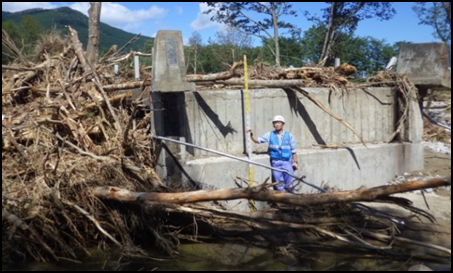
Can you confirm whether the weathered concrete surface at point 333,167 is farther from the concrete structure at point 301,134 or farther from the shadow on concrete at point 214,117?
the shadow on concrete at point 214,117

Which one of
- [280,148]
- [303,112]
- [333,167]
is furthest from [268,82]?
[333,167]

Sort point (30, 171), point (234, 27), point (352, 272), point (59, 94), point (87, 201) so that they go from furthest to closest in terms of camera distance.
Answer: point (234, 27) < point (59, 94) < point (30, 171) < point (87, 201) < point (352, 272)

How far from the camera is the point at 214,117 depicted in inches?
316

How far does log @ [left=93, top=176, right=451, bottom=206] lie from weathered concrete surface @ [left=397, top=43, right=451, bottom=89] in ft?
15.0

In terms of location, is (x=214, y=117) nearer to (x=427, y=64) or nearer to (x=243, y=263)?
(x=243, y=263)

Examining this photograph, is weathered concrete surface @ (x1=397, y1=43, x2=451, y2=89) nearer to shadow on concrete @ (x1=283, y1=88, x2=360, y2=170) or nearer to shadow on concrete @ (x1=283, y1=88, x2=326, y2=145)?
shadow on concrete @ (x1=283, y1=88, x2=360, y2=170)

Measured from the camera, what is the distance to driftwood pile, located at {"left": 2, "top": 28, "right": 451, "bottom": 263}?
19.4ft

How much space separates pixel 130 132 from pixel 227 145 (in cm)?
162

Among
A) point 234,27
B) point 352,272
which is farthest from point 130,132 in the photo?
point 234,27

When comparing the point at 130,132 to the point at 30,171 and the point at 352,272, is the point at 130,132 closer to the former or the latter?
the point at 30,171

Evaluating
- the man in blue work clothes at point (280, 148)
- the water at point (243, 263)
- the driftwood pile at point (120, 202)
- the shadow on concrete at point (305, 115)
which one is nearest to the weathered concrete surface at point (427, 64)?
the shadow on concrete at point (305, 115)

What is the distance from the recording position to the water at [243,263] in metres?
5.70

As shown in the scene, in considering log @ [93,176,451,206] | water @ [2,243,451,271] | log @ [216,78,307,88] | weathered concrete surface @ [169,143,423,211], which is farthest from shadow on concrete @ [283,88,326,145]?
water @ [2,243,451,271]

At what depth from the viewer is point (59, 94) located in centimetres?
869
